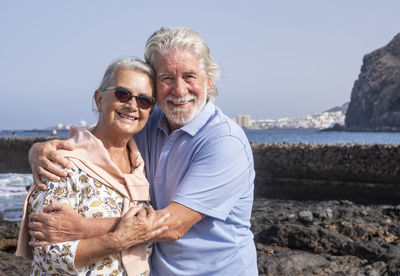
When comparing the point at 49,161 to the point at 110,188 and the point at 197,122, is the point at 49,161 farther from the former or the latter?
the point at 197,122

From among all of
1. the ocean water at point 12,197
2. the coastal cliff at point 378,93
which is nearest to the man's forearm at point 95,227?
the ocean water at point 12,197

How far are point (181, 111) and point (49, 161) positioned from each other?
2.45ft

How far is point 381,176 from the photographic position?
47.9 ft

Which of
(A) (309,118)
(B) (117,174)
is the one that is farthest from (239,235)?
(A) (309,118)

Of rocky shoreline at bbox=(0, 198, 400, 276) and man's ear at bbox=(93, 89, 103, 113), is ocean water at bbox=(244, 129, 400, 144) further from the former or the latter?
man's ear at bbox=(93, 89, 103, 113)

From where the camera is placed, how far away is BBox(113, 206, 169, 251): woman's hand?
6.59ft

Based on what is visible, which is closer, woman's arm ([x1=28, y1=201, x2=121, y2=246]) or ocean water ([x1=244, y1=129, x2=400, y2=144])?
woman's arm ([x1=28, y1=201, x2=121, y2=246])

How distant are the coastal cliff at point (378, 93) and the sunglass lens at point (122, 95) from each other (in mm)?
93701

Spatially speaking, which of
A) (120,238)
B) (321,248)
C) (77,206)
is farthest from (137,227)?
(321,248)

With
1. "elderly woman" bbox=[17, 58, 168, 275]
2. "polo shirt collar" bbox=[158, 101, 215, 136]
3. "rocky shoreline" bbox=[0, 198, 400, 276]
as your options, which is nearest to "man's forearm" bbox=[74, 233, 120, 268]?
"elderly woman" bbox=[17, 58, 168, 275]

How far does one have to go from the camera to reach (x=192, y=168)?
2.19 meters

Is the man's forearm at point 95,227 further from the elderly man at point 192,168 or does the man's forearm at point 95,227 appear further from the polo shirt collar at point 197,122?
the polo shirt collar at point 197,122

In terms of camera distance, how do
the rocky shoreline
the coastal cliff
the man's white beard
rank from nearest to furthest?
the man's white beard, the rocky shoreline, the coastal cliff

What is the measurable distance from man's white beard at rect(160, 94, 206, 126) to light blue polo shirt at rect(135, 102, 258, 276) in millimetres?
54
